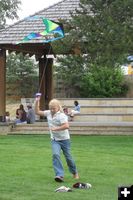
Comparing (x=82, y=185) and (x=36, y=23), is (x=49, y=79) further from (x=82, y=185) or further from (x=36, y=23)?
(x=82, y=185)

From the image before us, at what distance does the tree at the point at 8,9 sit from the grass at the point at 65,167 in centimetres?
3168

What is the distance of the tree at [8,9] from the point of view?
48781 mm

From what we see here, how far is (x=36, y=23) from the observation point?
82.4 ft

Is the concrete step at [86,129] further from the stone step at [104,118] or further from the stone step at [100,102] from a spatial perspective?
the stone step at [100,102]

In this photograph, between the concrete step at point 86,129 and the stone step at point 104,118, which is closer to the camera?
the concrete step at point 86,129

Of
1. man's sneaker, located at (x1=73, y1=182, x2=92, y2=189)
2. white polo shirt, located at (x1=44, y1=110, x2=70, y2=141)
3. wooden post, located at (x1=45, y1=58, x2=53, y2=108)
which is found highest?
wooden post, located at (x1=45, y1=58, x2=53, y2=108)

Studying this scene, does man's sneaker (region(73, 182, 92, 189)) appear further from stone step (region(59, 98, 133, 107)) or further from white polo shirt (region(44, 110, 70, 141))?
stone step (region(59, 98, 133, 107))

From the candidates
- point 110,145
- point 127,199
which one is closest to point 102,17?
point 110,145

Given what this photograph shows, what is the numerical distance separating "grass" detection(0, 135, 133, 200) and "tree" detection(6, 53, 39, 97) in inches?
1005

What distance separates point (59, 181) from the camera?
32.1 feet

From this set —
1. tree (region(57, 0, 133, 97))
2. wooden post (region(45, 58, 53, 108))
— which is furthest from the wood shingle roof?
tree (region(57, 0, 133, 97))

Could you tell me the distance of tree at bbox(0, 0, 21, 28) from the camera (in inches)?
1921

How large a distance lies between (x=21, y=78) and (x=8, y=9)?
7.96 meters

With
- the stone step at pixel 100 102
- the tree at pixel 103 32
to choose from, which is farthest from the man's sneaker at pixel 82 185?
the stone step at pixel 100 102
